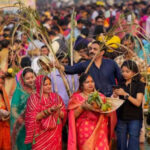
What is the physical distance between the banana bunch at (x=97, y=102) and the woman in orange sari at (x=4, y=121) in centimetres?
155

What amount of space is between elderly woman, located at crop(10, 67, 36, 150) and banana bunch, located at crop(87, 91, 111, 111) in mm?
1153

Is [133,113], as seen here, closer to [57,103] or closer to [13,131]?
[57,103]

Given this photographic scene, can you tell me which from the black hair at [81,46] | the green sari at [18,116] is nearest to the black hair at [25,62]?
the black hair at [81,46]

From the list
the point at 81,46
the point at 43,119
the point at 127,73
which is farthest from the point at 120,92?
the point at 81,46

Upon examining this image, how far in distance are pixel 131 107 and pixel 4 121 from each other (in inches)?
75.6

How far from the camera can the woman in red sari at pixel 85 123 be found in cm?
689

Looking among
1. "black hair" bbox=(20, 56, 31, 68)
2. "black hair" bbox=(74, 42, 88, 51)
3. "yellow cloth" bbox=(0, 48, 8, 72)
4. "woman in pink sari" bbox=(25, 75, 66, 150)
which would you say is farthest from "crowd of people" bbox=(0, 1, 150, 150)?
"yellow cloth" bbox=(0, 48, 8, 72)

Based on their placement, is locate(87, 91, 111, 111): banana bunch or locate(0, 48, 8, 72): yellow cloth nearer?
locate(87, 91, 111, 111): banana bunch

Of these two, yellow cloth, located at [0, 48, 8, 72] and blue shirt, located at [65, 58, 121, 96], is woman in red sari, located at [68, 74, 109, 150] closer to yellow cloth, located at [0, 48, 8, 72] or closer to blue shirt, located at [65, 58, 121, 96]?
blue shirt, located at [65, 58, 121, 96]

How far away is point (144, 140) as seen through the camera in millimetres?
8844

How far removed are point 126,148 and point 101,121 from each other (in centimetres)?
72

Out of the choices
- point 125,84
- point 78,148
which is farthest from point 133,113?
point 78,148

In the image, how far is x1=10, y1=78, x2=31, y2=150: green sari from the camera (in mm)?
7586

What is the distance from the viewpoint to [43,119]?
6.91 meters
